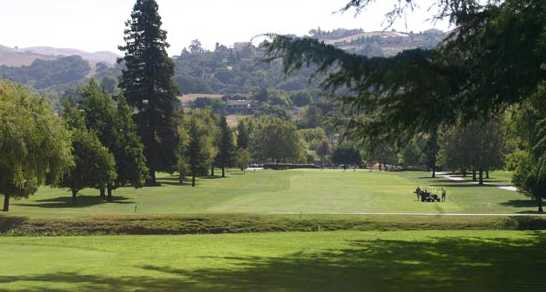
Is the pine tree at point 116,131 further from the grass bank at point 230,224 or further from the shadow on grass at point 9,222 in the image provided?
the grass bank at point 230,224

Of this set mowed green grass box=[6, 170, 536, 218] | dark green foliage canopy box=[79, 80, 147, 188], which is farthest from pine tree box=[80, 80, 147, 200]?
mowed green grass box=[6, 170, 536, 218]

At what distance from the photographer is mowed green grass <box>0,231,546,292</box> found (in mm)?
13211

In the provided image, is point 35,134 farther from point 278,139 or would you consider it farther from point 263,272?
point 278,139

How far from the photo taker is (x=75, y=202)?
54750 millimetres

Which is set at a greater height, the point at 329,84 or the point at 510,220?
the point at 329,84

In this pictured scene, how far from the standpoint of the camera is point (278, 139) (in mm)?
168000

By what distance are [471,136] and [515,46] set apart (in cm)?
7185

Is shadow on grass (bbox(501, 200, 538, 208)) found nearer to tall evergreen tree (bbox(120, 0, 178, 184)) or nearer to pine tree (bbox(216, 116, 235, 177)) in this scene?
tall evergreen tree (bbox(120, 0, 178, 184))

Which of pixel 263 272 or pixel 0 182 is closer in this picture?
pixel 263 272

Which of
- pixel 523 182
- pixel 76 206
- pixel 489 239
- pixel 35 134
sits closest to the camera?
pixel 489 239

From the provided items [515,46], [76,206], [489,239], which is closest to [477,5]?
[515,46]

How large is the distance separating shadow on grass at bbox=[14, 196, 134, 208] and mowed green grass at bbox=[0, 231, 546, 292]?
2839 cm

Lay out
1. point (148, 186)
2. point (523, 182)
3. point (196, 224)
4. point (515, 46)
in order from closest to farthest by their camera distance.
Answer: point (515, 46)
point (196, 224)
point (523, 182)
point (148, 186)

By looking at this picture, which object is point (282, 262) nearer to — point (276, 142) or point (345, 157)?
point (276, 142)
